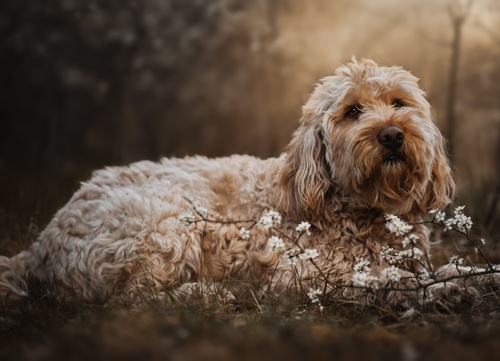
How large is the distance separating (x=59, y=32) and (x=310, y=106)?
870 cm

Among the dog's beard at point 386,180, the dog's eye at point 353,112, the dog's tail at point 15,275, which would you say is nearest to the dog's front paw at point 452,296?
the dog's beard at point 386,180

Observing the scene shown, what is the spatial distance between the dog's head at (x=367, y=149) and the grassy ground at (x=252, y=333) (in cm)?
77

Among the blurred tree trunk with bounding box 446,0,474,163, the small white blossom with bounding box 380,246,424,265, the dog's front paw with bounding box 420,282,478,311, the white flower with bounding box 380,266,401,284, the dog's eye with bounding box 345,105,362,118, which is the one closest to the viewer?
the white flower with bounding box 380,266,401,284

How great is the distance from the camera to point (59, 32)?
11.2 m

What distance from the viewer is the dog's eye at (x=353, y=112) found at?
3758 millimetres

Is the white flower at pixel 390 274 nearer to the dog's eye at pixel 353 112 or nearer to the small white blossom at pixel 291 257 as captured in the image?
the small white blossom at pixel 291 257

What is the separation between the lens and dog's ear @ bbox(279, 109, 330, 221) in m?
3.82

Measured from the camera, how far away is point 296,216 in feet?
12.9

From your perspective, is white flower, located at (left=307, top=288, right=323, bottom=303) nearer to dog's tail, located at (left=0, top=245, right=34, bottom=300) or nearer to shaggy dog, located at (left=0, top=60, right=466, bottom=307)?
shaggy dog, located at (left=0, top=60, right=466, bottom=307)

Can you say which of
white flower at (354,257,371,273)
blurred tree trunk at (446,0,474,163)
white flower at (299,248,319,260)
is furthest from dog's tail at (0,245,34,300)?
blurred tree trunk at (446,0,474,163)

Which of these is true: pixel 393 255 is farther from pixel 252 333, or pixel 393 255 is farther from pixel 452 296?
pixel 252 333

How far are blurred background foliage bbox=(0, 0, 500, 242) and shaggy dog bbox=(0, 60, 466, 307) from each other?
2311 mm

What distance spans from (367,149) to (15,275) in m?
2.68

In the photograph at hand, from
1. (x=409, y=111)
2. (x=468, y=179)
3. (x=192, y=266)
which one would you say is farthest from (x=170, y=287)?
(x=468, y=179)
